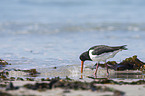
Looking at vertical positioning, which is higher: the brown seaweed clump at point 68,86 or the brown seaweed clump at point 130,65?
the brown seaweed clump at point 130,65

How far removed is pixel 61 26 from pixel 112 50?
30.3 ft

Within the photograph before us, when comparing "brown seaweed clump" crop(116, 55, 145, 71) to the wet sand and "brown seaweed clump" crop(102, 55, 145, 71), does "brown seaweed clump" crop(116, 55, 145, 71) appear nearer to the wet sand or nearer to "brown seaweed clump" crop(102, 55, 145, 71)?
"brown seaweed clump" crop(102, 55, 145, 71)

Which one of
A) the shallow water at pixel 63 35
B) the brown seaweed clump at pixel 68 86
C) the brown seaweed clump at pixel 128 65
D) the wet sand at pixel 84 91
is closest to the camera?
the wet sand at pixel 84 91

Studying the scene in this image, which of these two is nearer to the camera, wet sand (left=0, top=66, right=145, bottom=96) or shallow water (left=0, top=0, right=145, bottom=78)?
wet sand (left=0, top=66, right=145, bottom=96)

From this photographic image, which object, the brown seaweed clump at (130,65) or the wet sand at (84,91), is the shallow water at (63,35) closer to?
the wet sand at (84,91)

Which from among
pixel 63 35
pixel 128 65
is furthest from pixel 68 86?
pixel 63 35

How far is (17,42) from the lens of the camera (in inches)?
463

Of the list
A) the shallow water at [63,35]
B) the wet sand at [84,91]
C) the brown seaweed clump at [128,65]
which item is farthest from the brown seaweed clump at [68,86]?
the brown seaweed clump at [128,65]

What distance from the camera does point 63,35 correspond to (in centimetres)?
1383

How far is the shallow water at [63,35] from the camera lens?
27.9ft

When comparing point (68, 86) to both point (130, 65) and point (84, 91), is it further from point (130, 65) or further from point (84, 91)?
point (130, 65)

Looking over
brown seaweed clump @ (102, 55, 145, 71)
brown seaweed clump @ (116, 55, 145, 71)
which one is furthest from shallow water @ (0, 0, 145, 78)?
brown seaweed clump @ (116, 55, 145, 71)

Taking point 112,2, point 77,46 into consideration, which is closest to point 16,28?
point 77,46

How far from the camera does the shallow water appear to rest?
8.49 m
